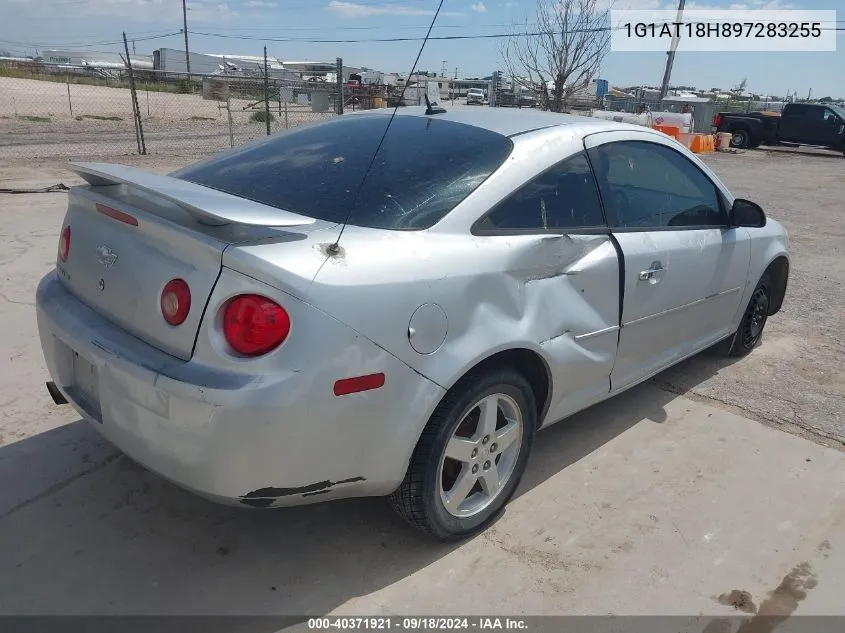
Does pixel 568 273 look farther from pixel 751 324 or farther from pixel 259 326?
pixel 751 324

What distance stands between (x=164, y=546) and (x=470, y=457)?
1215 millimetres

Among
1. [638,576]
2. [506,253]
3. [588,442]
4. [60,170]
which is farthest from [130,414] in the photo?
[60,170]

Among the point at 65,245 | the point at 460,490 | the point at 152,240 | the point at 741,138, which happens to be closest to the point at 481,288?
the point at 460,490

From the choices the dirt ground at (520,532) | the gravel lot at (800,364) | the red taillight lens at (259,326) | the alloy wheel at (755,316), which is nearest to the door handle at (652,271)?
the dirt ground at (520,532)

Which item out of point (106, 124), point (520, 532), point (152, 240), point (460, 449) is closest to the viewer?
point (152, 240)

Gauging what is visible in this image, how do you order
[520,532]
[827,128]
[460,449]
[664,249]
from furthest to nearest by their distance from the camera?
1. [827,128]
2. [664,249]
3. [520,532]
4. [460,449]

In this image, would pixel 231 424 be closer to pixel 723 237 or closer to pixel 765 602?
pixel 765 602

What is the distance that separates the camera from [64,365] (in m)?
2.57

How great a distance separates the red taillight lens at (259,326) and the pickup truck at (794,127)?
27659 millimetres

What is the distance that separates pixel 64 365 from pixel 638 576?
7.51 feet

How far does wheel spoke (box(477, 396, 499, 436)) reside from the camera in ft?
8.64

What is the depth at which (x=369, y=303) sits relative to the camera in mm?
2160

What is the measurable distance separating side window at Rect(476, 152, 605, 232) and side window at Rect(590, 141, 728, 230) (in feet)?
0.35

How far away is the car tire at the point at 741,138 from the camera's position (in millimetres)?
25906
